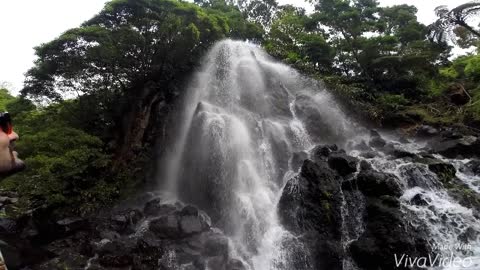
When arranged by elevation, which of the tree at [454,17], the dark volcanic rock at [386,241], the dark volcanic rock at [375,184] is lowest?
the dark volcanic rock at [386,241]

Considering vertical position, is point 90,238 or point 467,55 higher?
point 467,55

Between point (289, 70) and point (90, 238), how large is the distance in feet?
54.9

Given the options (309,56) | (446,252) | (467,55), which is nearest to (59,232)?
(446,252)

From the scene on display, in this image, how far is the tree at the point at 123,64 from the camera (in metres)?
16.9

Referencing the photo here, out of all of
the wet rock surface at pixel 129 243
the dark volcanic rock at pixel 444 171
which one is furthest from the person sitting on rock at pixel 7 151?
the dark volcanic rock at pixel 444 171

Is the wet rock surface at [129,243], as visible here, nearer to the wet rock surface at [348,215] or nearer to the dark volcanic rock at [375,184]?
the wet rock surface at [348,215]

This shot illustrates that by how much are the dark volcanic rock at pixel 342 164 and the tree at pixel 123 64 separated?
9223 mm

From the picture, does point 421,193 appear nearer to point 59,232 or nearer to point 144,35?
point 59,232

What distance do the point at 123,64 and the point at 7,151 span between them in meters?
16.1

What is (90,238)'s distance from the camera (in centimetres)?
1225

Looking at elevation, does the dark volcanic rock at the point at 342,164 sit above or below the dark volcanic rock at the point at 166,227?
above

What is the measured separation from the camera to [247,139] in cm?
1599

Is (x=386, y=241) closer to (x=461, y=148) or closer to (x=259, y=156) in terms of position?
(x=259, y=156)

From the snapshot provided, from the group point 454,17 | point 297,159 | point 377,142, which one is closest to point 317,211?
point 297,159
